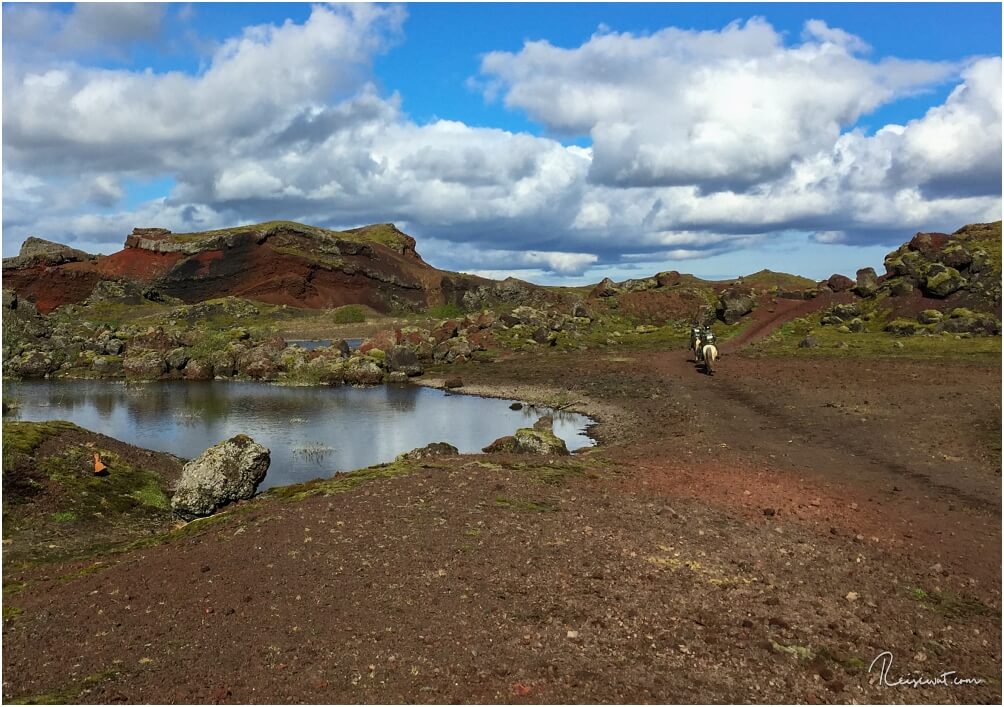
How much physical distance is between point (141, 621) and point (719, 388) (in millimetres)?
42996

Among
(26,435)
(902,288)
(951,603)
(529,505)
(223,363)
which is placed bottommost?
(951,603)

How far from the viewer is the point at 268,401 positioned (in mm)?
54125

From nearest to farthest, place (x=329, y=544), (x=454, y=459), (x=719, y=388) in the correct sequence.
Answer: (x=329, y=544)
(x=454, y=459)
(x=719, y=388)

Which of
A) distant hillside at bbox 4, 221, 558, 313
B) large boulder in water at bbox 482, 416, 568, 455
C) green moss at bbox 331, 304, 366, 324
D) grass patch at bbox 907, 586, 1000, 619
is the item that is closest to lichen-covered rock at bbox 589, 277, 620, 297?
distant hillside at bbox 4, 221, 558, 313

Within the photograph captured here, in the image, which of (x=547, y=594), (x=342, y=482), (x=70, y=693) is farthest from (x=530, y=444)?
(x=70, y=693)

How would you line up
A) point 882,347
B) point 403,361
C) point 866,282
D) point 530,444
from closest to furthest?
point 530,444, point 882,347, point 403,361, point 866,282

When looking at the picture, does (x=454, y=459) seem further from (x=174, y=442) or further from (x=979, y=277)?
(x=979, y=277)

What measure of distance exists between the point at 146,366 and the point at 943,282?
82.4 meters

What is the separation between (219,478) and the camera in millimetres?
22969

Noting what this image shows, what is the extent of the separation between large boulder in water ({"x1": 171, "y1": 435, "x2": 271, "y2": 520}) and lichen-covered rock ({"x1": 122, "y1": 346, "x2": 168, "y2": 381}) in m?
51.1

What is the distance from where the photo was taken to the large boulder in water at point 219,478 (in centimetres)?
2252

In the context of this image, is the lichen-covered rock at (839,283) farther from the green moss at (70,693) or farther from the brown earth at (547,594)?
the green moss at (70,693)

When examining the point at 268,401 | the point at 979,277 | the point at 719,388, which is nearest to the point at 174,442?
the point at 268,401

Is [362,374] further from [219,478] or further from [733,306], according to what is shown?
[733,306]
